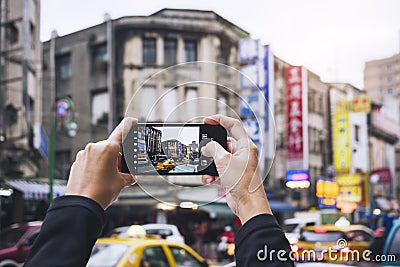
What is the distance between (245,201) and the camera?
681 mm

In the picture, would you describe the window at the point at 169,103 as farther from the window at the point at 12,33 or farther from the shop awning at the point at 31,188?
the window at the point at 12,33

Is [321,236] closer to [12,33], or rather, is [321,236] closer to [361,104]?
[361,104]

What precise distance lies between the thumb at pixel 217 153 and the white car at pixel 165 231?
2888 millimetres

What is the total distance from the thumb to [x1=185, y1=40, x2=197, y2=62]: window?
2.86m

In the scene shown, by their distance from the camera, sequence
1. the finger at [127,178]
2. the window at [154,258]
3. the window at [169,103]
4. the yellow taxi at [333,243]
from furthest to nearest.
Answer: the window at [154,258], the yellow taxi at [333,243], the window at [169,103], the finger at [127,178]

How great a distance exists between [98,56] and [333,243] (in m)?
1.70

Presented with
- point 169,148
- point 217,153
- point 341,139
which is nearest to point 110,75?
point 341,139

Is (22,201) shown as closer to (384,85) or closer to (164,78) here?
(164,78)

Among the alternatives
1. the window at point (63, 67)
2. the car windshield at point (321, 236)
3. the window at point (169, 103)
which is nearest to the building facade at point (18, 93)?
the window at point (63, 67)

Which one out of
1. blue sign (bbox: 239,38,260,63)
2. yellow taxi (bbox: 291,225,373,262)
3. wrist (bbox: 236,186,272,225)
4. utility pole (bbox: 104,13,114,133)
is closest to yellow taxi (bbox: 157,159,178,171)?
wrist (bbox: 236,186,272,225)

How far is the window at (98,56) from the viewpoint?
11.7ft

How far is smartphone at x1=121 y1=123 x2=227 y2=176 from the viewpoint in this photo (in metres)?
0.75

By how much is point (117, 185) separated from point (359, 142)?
3.03 m

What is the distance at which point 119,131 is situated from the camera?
693 mm
